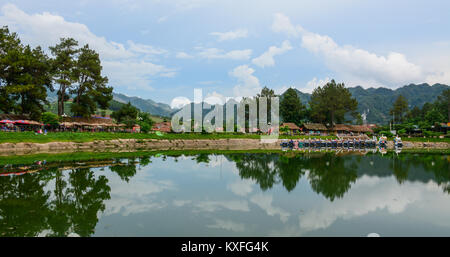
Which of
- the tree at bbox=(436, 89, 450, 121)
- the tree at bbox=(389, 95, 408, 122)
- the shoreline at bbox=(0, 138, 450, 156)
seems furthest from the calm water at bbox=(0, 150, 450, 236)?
the tree at bbox=(436, 89, 450, 121)

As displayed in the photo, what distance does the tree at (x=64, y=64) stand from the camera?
39.0m

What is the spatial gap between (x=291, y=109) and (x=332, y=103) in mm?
10343

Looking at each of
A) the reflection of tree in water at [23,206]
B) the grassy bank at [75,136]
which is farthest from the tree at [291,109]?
the reflection of tree in water at [23,206]

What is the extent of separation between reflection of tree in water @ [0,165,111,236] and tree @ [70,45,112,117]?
99.4ft

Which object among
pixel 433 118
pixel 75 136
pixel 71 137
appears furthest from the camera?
pixel 433 118

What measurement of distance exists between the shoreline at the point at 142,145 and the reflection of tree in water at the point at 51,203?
1545 centimetres

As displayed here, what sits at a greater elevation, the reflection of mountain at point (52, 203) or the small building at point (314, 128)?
the small building at point (314, 128)

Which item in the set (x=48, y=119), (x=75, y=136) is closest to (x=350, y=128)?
(x=75, y=136)

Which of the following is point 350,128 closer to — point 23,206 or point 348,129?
point 348,129

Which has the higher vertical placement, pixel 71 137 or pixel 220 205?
pixel 71 137

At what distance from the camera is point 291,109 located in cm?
6831

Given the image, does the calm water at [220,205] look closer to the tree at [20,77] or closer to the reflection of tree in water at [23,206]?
the reflection of tree in water at [23,206]

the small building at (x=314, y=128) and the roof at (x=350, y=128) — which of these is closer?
the small building at (x=314, y=128)

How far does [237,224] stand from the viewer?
629 centimetres
